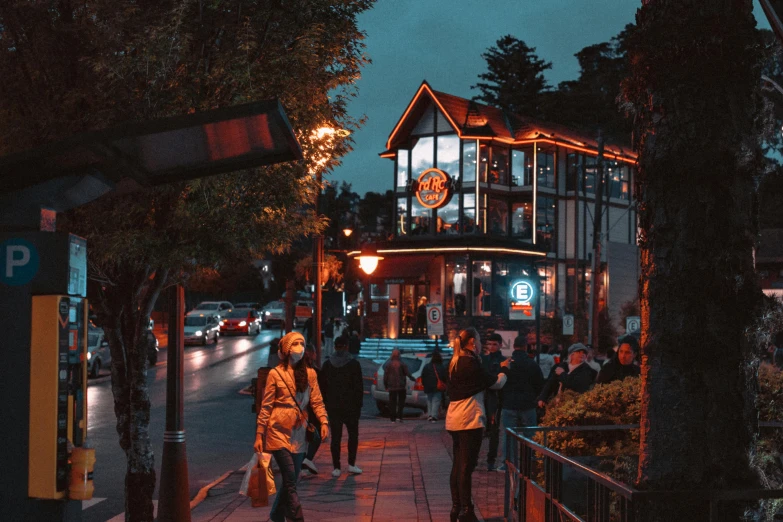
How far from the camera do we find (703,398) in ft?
14.2

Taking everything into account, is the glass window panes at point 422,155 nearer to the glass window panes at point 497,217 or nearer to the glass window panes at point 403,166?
the glass window panes at point 403,166

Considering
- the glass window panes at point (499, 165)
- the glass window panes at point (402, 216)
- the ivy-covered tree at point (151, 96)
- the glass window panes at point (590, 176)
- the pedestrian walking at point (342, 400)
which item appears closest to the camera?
the ivy-covered tree at point (151, 96)

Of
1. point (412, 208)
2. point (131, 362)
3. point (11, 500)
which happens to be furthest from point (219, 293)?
point (11, 500)

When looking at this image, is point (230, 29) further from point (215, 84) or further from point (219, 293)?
point (219, 293)

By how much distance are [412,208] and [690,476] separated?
144 ft

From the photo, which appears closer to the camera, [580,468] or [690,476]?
[690,476]

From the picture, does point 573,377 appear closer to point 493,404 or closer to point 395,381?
point 493,404

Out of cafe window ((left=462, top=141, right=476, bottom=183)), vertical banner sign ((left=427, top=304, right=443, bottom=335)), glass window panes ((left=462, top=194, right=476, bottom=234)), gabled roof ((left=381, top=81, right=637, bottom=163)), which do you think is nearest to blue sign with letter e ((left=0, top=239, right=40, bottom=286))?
vertical banner sign ((left=427, top=304, right=443, bottom=335))

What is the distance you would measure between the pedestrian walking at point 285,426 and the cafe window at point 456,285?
36.6 m

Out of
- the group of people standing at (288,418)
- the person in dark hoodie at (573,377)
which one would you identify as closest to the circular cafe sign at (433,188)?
the person in dark hoodie at (573,377)

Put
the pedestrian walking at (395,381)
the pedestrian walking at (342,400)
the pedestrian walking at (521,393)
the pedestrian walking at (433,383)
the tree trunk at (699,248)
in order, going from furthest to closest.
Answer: the pedestrian walking at (395,381) < the pedestrian walking at (433,383) < the pedestrian walking at (342,400) < the pedestrian walking at (521,393) < the tree trunk at (699,248)

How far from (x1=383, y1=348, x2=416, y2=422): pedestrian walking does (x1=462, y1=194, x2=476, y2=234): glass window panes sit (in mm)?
25747

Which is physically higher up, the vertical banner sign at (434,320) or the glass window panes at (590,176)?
the glass window panes at (590,176)

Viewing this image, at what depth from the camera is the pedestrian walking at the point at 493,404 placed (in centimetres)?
1334
